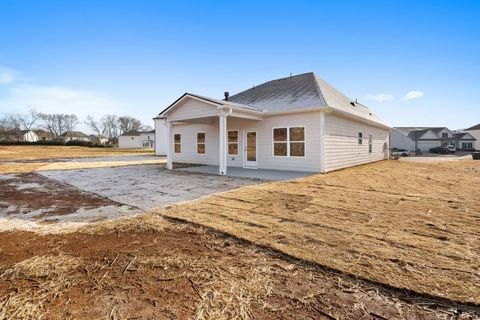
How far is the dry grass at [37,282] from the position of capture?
192 centimetres

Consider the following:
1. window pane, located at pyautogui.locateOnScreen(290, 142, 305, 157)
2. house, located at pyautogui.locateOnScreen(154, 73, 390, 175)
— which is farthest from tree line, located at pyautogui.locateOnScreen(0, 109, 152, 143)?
window pane, located at pyautogui.locateOnScreen(290, 142, 305, 157)

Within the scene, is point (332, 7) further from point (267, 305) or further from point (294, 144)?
point (267, 305)

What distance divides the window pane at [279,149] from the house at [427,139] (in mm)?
42565

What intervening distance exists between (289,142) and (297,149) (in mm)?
522

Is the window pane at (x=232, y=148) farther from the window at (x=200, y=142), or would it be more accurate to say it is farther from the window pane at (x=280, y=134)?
the window pane at (x=280, y=134)

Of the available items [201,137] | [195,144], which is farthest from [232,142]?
[195,144]

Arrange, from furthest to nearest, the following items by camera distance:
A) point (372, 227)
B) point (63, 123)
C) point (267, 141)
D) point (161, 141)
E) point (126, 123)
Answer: point (126, 123) → point (63, 123) → point (161, 141) → point (267, 141) → point (372, 227)

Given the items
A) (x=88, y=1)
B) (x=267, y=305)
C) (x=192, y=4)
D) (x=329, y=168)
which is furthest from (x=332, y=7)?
(x=267, y=305)

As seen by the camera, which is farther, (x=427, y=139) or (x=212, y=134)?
(x=427, y=139)

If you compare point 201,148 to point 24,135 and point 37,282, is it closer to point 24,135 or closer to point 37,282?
point 37,282

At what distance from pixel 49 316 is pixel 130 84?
65.0ft

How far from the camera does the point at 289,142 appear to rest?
11.3m

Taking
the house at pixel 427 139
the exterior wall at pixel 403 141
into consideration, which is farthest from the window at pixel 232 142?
the exterior wall at pixel 403 141

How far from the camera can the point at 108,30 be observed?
11.6 metres
